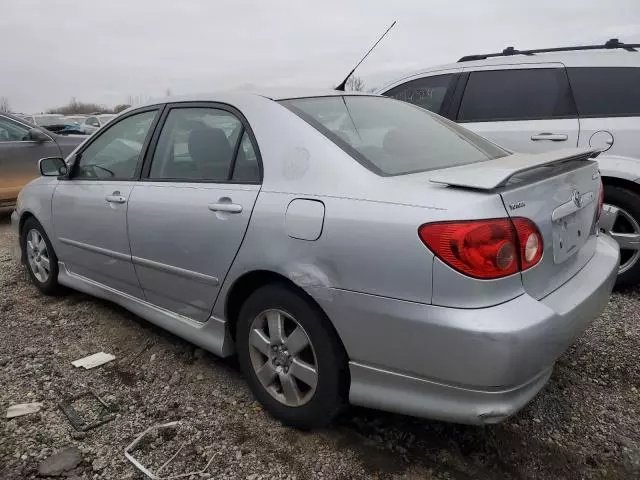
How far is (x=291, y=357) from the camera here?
2.39m

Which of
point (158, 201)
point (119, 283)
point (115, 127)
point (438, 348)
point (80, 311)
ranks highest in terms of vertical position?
point (115, 127)

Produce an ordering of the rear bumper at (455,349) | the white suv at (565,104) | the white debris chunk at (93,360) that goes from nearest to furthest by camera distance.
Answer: the rear bumper at (455,349)
the white debris chunk at (93,360)
the white suv at (565,104)

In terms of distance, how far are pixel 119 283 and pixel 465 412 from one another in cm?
236

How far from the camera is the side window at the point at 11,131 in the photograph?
24.3 feet

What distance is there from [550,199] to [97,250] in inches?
107

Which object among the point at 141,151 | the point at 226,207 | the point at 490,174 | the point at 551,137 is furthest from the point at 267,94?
the point at 551,137

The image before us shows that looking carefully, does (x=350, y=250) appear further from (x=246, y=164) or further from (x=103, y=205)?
(x=103, y=205)

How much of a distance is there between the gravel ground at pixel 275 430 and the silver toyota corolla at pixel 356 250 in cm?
22

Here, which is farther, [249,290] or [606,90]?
[606,90]

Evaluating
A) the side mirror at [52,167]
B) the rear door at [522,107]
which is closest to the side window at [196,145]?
the side mirror at [52,167]

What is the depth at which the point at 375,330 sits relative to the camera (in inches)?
80.1

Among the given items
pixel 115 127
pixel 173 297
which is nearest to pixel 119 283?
pixel 173 297

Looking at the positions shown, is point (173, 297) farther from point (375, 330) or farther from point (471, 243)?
point (471, 243)

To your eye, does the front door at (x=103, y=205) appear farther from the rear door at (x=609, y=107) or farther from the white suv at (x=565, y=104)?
the rear door at (x=609, y=107)
